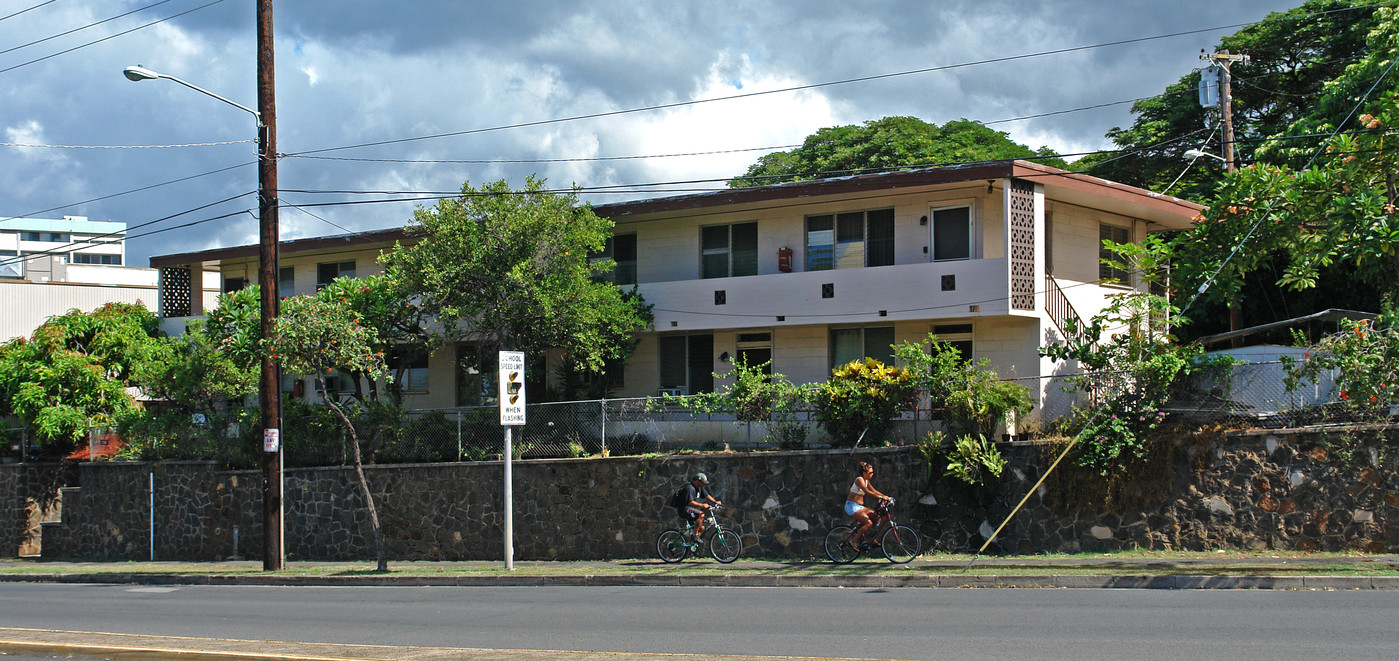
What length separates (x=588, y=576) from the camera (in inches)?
678

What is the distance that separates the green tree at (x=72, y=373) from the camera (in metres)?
29.6

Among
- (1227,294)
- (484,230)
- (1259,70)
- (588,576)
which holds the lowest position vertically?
(588,576)

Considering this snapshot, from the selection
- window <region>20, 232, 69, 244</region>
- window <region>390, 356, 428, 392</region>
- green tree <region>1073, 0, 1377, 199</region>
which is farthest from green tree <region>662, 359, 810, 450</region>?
window <region>20, 232, 69, 244</region>

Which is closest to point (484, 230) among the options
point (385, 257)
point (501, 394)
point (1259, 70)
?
point (385, 257)

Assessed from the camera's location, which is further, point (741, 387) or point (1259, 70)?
point (1259, 70)

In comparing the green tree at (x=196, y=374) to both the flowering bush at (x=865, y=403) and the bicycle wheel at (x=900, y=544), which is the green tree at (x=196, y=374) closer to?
the flowering bush at (x=865, y=403)

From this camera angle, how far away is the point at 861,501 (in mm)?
16875

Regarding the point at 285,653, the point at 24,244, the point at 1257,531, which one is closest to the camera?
the point at 285,653

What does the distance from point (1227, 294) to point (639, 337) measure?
516 inches

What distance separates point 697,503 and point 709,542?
37.0 inches

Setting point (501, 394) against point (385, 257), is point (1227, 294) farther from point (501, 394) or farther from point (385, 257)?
point (385, 257)

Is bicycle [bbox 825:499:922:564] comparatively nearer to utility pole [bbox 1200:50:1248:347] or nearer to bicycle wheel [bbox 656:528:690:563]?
bicycle wheel [bbox 656:528:690:563]

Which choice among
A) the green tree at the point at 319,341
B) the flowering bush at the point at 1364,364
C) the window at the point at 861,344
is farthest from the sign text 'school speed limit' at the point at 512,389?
the flowering bush at the point at 1364,364

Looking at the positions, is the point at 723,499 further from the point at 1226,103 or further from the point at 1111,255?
the point at 1226,103
